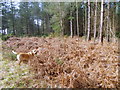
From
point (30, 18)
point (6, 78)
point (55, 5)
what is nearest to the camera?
point (6, 78)

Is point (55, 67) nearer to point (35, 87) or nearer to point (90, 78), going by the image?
point (35, 87)

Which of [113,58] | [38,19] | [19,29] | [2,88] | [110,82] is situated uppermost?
[38,19]

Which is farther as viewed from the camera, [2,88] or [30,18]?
[30,18]

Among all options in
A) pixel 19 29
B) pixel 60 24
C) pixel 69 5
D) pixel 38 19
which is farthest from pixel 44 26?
pixel 69 5

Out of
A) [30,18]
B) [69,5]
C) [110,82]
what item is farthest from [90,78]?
[30,18]

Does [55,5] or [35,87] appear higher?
[55,5]

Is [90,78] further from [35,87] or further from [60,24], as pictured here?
[60,24]

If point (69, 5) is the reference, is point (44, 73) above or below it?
below

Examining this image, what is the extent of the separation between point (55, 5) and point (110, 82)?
50.2ft

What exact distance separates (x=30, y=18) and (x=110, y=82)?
82.1 ft

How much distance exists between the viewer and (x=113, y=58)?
12.3 ft

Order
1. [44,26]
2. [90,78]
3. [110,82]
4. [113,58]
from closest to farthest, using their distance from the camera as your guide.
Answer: [110,82] → [90,78] → [113,58] → [44,26]

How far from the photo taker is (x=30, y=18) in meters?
25.2

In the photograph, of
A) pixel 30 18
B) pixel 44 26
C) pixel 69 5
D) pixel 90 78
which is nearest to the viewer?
pixel 90 78
